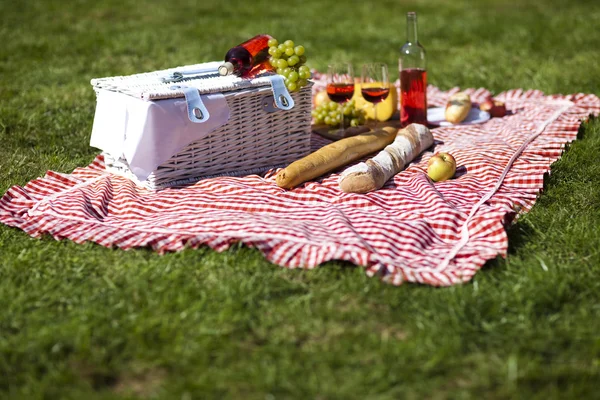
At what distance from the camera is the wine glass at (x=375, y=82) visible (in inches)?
154

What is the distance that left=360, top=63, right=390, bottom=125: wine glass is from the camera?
3.91 m

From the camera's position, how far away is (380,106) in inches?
173

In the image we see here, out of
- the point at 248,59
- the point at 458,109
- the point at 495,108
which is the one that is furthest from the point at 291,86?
the point at 495,108

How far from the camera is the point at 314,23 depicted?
25.7 feet

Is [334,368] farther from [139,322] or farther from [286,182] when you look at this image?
[286,182]

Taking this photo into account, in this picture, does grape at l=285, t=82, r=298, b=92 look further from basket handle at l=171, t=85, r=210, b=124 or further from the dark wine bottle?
basket handle at l=171, t=85, r=210, b=124

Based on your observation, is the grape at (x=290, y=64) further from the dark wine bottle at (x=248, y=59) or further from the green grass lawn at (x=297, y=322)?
the green grass lawn at (x=297, y=322)

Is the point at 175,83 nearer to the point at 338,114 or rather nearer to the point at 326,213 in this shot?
the point at 326,213

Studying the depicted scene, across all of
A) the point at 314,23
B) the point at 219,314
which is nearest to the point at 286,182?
the point at 219,314

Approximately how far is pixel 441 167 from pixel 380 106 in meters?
1.07

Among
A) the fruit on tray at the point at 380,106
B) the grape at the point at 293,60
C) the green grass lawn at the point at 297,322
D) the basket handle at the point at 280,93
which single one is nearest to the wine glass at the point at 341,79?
the grape at the point at 293,60

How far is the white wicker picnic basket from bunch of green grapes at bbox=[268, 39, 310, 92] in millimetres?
93

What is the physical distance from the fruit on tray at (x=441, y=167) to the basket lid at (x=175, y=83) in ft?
2.93

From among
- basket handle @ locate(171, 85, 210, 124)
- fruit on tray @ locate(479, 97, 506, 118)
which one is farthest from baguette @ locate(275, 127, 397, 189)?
fruit on tray @ locate(479, 97, 506, 118)
